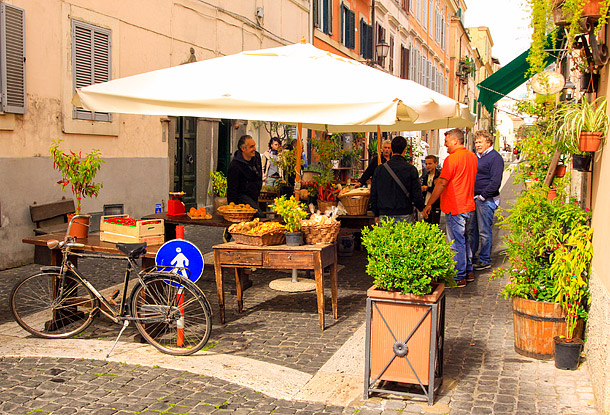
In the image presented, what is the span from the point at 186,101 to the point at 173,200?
2231mm

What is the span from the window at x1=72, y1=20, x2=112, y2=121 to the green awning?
636 centimetres

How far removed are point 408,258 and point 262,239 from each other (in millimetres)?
2063

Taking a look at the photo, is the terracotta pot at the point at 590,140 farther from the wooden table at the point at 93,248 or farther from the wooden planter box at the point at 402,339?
the wooden table at the point at 93,248

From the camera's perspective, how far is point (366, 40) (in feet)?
85.1

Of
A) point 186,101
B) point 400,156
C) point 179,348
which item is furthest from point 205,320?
point 400,156

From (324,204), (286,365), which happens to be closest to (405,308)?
(286,365)

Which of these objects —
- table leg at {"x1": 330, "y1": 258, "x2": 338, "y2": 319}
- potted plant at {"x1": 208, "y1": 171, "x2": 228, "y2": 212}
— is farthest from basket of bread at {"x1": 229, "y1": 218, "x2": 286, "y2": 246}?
potted plant at {"x1": 208, "y1": 171, "x2": 228, "y2": 212}

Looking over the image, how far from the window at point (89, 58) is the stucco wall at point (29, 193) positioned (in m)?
1.02

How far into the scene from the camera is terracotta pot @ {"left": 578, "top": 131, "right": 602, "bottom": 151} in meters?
4.82

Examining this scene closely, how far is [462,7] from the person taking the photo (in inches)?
2422

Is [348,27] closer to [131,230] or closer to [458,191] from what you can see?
[458,191]

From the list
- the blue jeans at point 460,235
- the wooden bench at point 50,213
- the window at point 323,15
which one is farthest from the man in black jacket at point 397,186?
the window at point 323,15

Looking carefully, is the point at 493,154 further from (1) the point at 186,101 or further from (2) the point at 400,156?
(1) the point at 186,101

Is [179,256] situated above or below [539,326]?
above
